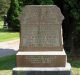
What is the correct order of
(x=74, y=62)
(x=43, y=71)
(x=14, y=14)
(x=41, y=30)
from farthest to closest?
1. (x=14, y=14)
2. (x=74, y=62)
3. (x=41, y=30)
4. (x=43, y=71)

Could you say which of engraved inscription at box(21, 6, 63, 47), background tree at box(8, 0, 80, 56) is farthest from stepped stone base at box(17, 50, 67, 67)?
background tree at box(8, 0, 80, 56)

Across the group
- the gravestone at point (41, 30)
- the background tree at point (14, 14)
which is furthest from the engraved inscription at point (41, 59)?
the background tree at point (14, 14)

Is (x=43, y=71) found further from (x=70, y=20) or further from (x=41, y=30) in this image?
(x=70, y=20)

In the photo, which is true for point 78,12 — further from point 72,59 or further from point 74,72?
point 74,72

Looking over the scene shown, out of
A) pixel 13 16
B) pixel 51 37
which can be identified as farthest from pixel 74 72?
pixel 13 16

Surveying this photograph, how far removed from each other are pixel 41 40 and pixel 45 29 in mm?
380

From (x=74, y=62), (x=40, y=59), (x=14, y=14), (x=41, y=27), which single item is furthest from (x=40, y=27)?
(x=14, y=14)

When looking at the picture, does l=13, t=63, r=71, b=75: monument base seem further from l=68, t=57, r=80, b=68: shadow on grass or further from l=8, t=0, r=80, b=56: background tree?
l=8, t=0, r=80, b=56: background tree

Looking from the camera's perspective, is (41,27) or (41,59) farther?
(41,27)

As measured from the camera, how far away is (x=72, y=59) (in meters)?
20.0

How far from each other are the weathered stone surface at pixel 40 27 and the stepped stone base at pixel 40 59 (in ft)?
0.92

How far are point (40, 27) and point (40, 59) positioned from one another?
1048 mm

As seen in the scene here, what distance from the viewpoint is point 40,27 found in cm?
1177

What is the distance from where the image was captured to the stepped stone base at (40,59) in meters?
11.5
